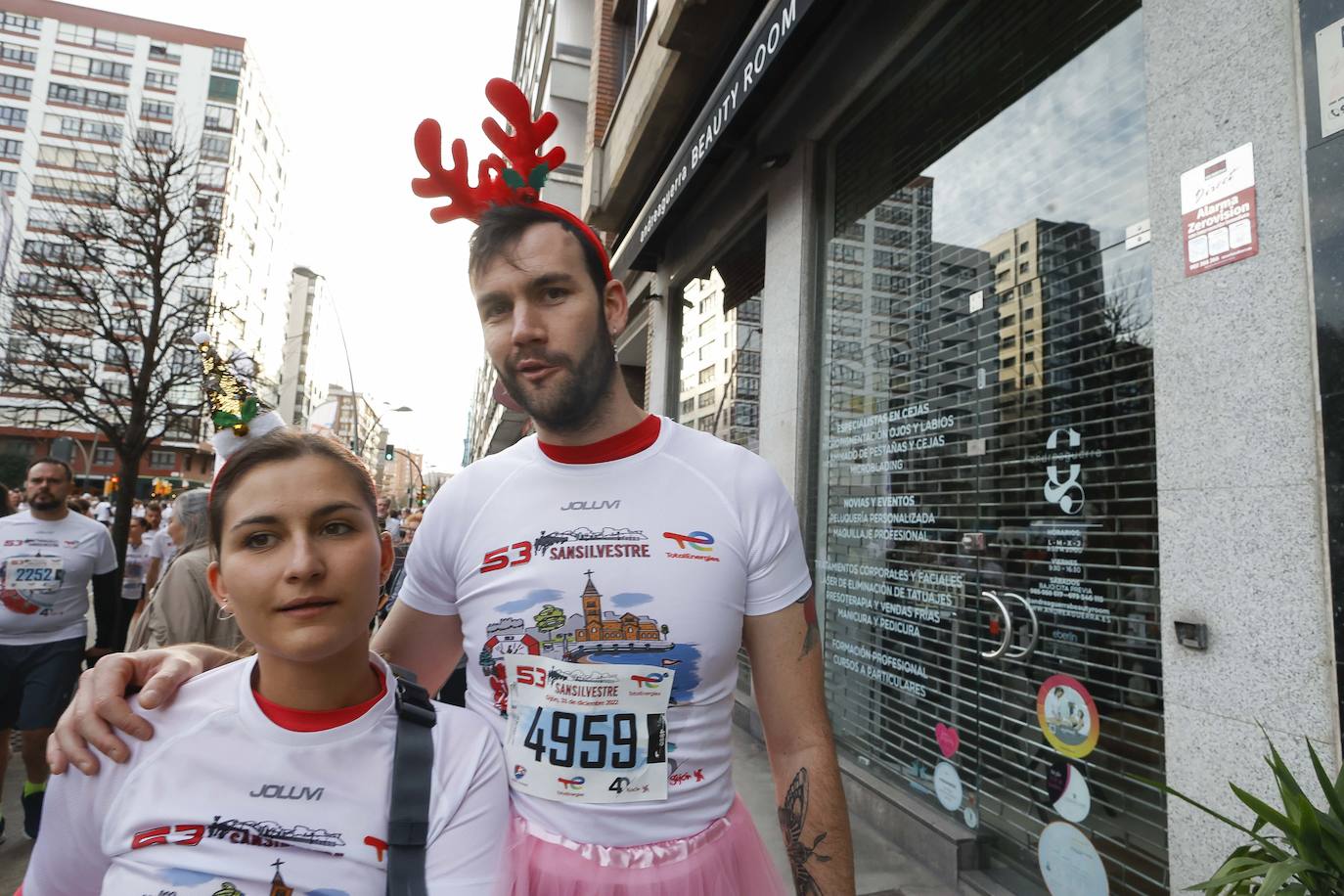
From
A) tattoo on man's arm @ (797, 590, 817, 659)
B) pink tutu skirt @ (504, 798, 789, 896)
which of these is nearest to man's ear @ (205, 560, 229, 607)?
pink tutu skirt @ (504, 798, 789, 896)

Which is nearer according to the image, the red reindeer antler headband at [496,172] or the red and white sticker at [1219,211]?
the red reindeer antler headband at [496,172]

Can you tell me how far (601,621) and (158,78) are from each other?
258 feet

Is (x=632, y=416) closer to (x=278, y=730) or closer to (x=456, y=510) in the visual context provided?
(x=456, y=510)

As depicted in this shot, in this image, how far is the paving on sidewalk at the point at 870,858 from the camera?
343 cm

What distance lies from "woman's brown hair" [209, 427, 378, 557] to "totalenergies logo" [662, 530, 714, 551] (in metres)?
0.63

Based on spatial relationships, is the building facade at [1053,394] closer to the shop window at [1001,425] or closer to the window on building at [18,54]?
the shop window at [1001,425]

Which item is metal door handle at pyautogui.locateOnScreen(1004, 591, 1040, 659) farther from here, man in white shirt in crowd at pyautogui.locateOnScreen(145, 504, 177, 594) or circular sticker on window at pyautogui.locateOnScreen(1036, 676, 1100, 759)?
man in white shirt in crowd at pyautogui.locateOnScreen(145, 504, 177, 594)

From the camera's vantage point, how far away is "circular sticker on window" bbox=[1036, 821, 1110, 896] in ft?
9.34

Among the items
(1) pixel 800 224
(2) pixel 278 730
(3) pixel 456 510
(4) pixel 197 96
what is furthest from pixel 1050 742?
(4) pixel 197 96

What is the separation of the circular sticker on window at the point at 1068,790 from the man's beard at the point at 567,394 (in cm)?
265

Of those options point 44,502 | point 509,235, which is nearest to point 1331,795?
point 509,235

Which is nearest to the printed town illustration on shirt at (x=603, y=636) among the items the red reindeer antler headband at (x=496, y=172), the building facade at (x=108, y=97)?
the red reindeer antler headband at (x=496, y=172)

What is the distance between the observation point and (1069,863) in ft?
9.77

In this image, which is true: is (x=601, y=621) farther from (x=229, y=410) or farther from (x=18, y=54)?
(x=18, y=54)
